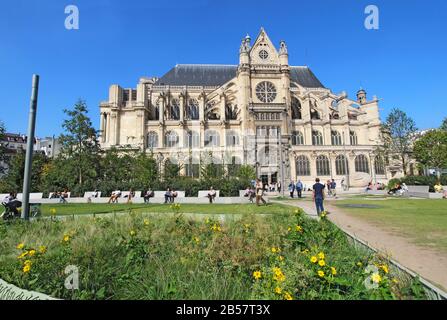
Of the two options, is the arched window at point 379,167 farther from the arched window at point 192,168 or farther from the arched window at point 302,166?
the arched window at point 192,168

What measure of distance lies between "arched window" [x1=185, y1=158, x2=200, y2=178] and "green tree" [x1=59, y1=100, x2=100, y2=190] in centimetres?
1605

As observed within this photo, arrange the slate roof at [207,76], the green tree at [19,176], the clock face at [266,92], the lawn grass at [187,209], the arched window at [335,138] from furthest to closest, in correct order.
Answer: the slate roof at [207,76]
the arched window at [335,138]
the clock face at [266,92]
the green tree at [19,176]
the lawn grass at [187,209]

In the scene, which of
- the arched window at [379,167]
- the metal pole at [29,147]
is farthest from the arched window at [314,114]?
the metal pole at [29,147]

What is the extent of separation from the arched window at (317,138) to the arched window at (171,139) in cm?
2573

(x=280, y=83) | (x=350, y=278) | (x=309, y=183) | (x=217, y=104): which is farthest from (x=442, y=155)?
(x=350, y=278)

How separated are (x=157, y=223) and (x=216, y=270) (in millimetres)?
3668

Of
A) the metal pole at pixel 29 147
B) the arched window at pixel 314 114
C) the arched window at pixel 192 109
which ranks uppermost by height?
the arched window at pixel 192 109

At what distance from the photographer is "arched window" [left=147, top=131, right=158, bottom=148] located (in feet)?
153

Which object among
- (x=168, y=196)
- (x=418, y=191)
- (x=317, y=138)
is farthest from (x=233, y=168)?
(x=418, y=191)

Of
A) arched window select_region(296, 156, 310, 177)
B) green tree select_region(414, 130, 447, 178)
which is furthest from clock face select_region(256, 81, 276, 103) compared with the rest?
green tree select_region(414, 130, 447, 178)

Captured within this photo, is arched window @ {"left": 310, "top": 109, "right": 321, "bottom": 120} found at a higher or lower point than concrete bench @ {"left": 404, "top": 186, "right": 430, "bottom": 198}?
higher

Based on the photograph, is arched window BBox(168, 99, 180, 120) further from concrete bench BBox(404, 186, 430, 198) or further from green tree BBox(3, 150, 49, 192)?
concrete bench BBox(404, 186, 430, 198)

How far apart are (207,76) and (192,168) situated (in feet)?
83.4

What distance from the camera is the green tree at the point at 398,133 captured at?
3822cm
